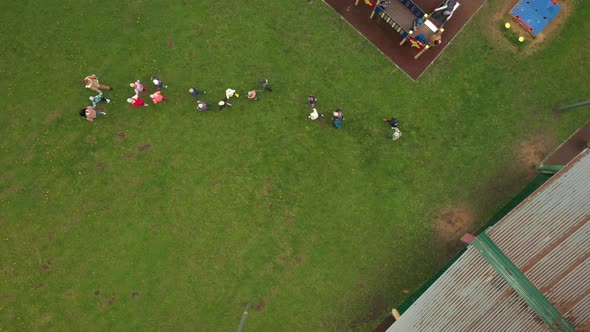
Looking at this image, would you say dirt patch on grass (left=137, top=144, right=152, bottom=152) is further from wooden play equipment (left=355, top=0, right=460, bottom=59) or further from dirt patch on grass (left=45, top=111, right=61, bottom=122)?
wooden play equipment (left=355, top=0, right=460, bottom=59)

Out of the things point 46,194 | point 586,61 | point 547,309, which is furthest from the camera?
point 586,61

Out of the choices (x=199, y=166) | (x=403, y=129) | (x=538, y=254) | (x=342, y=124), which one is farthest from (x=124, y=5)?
(x=538, y=254)

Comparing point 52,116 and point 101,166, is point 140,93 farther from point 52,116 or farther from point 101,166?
point 52,116

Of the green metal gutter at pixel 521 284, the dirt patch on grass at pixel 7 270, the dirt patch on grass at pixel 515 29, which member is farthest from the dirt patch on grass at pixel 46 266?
the dirt patch on grass at pixel 515 29

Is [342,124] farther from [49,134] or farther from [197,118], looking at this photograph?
[49,134]

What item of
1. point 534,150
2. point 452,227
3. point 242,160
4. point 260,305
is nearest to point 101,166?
point 242,160
